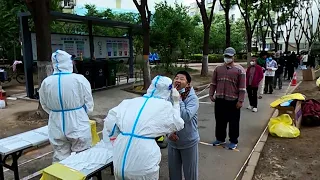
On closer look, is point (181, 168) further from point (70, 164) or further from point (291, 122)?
point (291, 122)

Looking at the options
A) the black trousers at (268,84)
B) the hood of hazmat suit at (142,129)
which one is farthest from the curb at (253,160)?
the black trousers at (268,84)

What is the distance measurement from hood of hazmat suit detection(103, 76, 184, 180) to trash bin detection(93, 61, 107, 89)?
895 cm

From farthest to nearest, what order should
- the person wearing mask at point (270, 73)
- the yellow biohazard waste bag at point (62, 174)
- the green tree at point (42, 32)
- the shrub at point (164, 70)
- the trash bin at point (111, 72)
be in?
the shrub at point (164, 70)
the trash bin at point (111, 72)
the person wearing mask at point (270, 73)
the green tree at point (42, 32)
the yellow biohazard waste bag at point (62, 174)

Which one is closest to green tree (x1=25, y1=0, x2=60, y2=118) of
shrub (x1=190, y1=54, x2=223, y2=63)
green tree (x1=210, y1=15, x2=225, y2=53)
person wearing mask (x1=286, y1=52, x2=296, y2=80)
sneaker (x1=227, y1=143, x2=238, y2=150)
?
sneaker (x1=227, y1=143, x2=238, y2=150)

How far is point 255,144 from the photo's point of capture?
565 centimetres

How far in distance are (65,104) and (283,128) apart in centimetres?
421

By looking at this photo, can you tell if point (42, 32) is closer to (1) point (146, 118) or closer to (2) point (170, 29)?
(1) point (146, 118)

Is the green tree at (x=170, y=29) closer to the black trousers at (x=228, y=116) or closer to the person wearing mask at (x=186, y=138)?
the black trousers at (x=228, y=116)

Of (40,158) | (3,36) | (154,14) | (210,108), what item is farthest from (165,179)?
(154,14)

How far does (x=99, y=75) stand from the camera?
11.5 metres

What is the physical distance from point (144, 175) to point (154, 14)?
722 inches

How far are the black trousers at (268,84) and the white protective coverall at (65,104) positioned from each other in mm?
8932

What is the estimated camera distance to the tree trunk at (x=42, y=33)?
7000mm

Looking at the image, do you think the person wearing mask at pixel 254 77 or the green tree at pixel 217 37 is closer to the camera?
the person wearing mask at pixel 254 77
